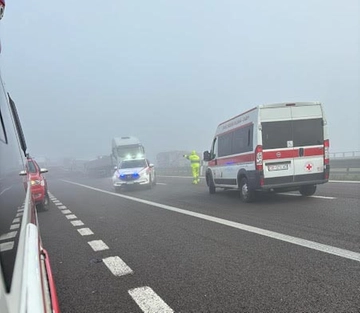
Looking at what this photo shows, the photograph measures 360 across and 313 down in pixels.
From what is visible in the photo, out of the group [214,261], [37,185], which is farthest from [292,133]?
[37,185]

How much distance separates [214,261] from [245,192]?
233 inches

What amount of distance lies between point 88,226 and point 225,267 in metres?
4.66

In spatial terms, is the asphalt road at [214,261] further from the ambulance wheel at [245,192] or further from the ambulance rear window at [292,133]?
the ambulance rear window at [292,133]

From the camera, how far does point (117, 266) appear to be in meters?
4.92

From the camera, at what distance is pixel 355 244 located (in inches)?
207

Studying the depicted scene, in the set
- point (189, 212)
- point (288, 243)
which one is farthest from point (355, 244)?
point (189, 212)

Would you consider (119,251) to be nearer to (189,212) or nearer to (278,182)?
(189,212)

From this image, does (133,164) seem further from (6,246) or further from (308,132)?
(6,246)

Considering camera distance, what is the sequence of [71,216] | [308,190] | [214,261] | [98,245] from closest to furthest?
[214,261] → [98,245] → [71,216] → [308,190]

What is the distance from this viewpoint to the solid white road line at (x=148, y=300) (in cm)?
339

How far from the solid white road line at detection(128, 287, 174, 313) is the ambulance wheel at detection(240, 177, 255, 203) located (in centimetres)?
681

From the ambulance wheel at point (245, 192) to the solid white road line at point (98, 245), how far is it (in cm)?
505

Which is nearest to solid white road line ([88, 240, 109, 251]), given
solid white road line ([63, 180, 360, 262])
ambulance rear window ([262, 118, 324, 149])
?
solid white road line ([63, 180, 360, 262])

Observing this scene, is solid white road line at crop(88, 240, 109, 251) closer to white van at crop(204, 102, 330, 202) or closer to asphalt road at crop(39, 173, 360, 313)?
asphalt road at crop(39, 173, 360, 313)
